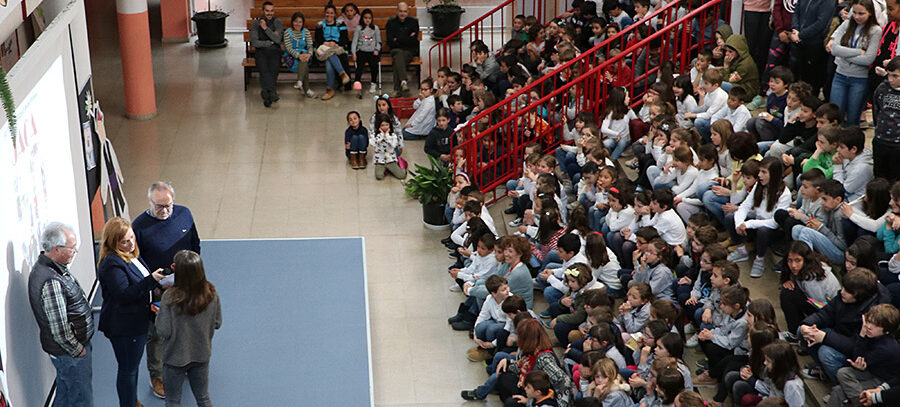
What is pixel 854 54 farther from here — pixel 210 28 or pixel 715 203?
pixel 210 28

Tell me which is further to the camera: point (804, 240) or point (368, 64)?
point (368, 64)

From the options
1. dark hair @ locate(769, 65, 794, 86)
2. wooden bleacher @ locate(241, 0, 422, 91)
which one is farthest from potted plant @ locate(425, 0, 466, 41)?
dark hair @ locate(769, 65, 794, 86)

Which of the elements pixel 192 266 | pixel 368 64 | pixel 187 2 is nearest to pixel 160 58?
pixel 187 2

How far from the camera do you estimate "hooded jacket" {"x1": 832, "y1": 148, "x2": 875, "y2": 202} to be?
26.0ft

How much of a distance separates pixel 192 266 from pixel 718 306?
3.64 metres

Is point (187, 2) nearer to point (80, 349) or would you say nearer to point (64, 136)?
point (64, 136)

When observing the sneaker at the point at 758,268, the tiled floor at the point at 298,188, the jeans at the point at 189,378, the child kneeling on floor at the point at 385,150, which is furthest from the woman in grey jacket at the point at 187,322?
the child kneeling on floor at the point at 385,150

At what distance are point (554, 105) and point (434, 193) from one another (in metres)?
1.69

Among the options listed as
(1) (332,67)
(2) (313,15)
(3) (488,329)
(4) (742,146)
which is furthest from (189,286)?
(2) (313,15)

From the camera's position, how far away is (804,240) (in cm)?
762

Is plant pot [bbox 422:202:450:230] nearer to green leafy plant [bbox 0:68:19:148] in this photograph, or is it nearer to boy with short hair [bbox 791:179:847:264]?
boy with short hair [bbox 791:179:847:264]

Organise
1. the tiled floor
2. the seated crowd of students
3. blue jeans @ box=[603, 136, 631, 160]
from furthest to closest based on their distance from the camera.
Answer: blue jeans @ box=[603, 136, 631, 160]
the tiled floor
the seated crowd of students

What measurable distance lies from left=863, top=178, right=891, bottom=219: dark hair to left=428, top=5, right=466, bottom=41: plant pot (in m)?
10.6

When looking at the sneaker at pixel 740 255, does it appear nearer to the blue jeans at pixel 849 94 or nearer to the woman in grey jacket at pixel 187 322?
the blue jeans at pixel 849 94
